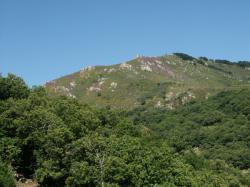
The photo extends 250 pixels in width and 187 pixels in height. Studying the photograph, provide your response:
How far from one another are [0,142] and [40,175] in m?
11.2

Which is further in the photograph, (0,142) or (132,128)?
(132,128)

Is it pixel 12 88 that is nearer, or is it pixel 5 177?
pixel 5 177

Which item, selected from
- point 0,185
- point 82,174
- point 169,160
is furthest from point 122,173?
point 0,185

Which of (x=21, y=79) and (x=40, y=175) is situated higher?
(x=21, y=79)

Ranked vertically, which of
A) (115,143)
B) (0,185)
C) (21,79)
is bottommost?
(0,185)

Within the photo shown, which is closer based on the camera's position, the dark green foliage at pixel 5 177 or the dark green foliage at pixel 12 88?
the dark green foliage at pixel 5 177

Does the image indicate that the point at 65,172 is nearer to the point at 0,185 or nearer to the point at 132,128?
the point at 0,185

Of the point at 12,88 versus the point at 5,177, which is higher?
the point at 12,88

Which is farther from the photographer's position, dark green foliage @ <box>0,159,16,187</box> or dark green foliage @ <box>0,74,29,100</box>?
dark green foliage @ <box>0,74,29,100</box>

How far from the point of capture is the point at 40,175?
91312 mm

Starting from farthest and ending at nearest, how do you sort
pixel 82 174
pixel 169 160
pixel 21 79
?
1. pixel 21 79
2. pixel 169 160
3. pixel 82 174

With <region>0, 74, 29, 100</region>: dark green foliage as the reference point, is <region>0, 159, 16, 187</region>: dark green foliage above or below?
below

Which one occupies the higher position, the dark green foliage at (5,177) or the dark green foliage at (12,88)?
the dark green foliage at (12,88)

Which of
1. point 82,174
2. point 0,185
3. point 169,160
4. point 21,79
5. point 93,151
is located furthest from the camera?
point 21,79
